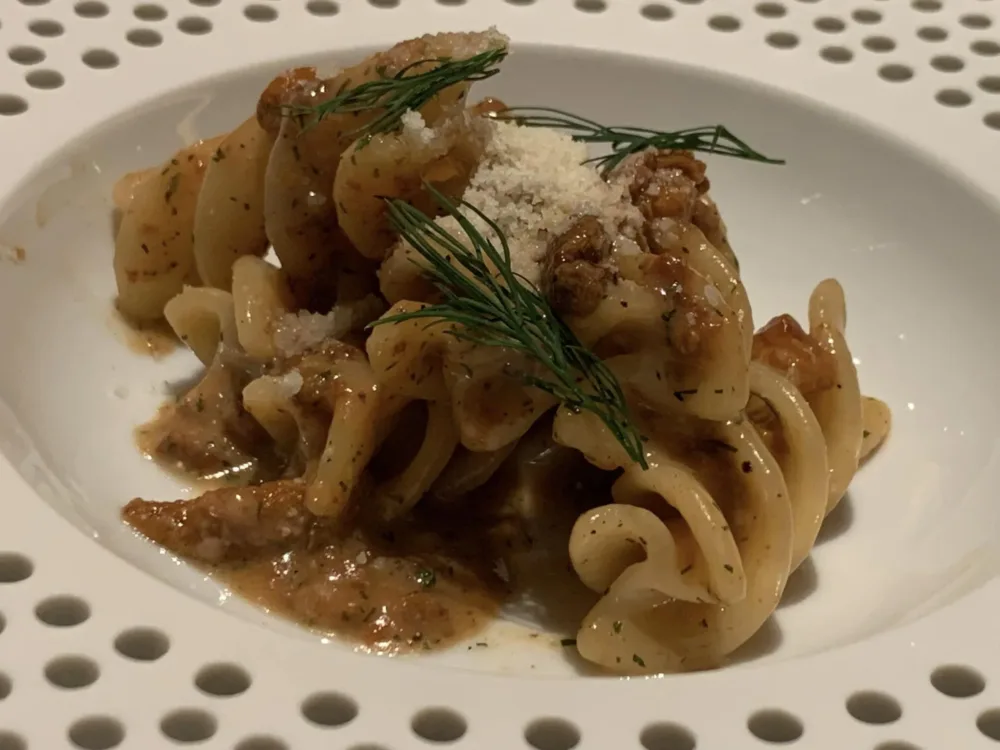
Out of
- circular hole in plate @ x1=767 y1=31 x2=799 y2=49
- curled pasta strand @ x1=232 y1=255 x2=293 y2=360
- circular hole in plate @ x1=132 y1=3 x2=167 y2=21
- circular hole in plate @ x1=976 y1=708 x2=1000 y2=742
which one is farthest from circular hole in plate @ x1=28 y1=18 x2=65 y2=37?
circular hole in plate @ x1=976 y1=708 x2=1000 y2=742

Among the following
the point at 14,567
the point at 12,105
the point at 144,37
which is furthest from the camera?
the point at 144,37

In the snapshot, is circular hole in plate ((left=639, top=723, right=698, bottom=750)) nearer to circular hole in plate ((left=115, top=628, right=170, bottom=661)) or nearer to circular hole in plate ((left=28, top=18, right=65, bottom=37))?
circular hole in plate ((left=115, top=628, right=170, bottom=661))

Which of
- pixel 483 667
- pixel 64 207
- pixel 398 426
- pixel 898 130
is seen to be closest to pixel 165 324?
pixel 64 207

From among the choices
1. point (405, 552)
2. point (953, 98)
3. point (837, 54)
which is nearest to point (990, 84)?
point (953, 98)

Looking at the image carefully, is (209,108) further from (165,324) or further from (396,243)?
(396,243)

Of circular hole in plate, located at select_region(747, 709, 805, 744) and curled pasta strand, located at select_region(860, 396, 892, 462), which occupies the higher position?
circular hole in plate, located at select_region(747, 709, 805, 744)

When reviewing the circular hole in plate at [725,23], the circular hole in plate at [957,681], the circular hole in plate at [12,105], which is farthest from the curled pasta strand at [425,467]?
the circular hole in plate at [725,23]

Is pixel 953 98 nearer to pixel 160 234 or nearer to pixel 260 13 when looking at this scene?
pixel 260 13
